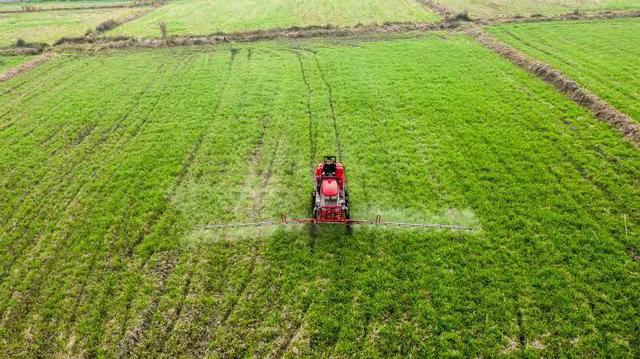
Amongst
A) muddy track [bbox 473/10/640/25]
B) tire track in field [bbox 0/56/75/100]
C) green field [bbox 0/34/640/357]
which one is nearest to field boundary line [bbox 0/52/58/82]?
tire track in field [bbox 0/56/75/100]

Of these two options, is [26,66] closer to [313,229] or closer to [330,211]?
[313,229]

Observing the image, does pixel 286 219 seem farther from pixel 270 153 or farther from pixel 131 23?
pixel 131 23

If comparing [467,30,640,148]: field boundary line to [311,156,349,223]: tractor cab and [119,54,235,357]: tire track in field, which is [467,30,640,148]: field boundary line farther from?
[119,54,235,357]: tire track in field

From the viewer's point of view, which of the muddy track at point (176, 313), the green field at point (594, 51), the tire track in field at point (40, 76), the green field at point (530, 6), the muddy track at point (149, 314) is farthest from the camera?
the green field at point (530, 6)

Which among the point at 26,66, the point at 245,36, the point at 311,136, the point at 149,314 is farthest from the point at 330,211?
the point at 26,66

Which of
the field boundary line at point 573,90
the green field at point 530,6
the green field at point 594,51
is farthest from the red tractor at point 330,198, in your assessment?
the green field at point 530,6

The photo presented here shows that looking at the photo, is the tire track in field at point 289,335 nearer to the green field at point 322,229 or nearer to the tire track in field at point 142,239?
the green field at point 322,229

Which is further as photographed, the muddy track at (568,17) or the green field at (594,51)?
the muddy track at (568,17)
